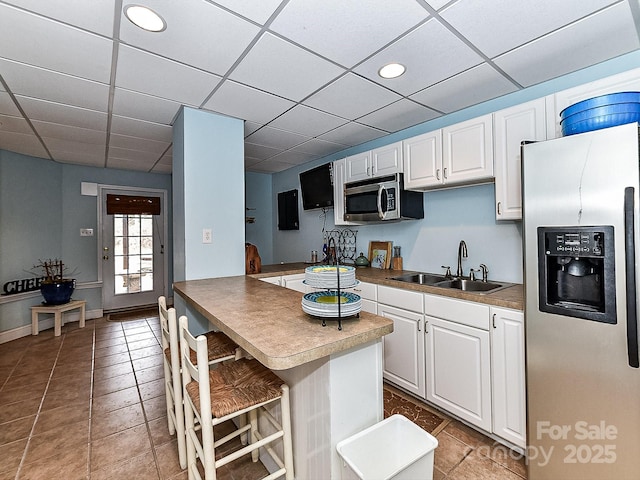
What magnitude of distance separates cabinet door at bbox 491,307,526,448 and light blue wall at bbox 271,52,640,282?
0.67 metres

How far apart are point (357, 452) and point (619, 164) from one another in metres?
1.66

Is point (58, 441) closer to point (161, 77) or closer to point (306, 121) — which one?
point (161, 77)

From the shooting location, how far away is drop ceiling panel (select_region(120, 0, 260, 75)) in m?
1.41

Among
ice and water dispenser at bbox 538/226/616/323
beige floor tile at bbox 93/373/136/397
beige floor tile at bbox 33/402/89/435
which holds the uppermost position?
ice and water dispenser at bbox 538/226/616/323

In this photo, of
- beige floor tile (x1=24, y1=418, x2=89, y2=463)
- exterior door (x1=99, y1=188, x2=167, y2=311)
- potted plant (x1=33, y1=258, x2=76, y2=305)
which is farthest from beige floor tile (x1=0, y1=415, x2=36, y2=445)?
exterior door (x1=99, y1=188, x2=167, y2=311)

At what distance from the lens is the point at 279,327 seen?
127 cm

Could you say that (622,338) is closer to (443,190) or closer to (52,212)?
(443,190)

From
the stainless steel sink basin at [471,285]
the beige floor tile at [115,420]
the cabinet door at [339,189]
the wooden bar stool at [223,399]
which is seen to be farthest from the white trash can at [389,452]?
the cabinet door at [339,189]

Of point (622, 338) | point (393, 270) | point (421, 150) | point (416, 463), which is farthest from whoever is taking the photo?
point (393, 270)

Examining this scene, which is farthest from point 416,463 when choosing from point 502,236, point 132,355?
point 132,355

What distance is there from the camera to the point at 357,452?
3.93 ft

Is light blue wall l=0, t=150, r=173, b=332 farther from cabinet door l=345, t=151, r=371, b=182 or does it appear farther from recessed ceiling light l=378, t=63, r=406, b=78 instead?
recessed ceiling light l=378, t=63, r=406, b=78

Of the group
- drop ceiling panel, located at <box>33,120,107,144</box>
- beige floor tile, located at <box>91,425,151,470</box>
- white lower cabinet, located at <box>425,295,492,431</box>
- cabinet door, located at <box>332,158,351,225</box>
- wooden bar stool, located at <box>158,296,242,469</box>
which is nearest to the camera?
wooden bar stool, located at <box>158,296,242,469</box>

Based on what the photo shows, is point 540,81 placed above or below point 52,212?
above
